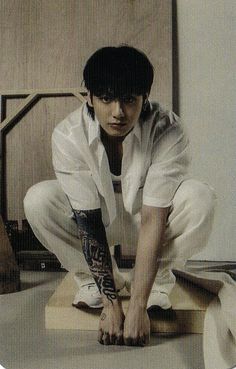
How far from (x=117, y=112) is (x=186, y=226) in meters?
0.21

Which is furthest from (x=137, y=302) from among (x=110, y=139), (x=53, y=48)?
(x=53, y=48)

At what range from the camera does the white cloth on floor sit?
79 centimetres

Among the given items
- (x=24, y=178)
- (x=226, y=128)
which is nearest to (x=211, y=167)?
(x=226, y=128)

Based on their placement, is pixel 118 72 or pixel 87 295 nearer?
pixel 118 72

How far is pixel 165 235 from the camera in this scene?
2.76 ft

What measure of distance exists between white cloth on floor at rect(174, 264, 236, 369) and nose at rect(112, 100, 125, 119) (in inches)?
10.3

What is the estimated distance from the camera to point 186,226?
85cm

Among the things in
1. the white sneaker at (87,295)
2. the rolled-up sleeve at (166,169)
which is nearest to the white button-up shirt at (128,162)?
the rolled-up sleeve at (166,169)

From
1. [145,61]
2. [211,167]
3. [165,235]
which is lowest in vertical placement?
[165,235]

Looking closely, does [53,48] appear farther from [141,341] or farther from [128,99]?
[141,341]

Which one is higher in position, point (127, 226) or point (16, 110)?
point (16, 110)

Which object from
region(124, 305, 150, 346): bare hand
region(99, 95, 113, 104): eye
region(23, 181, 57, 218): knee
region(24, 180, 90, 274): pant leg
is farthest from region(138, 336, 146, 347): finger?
region(99, 95, 113, 104): eye

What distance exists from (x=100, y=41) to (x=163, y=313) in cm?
43

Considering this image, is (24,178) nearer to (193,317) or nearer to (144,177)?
(144,177)
